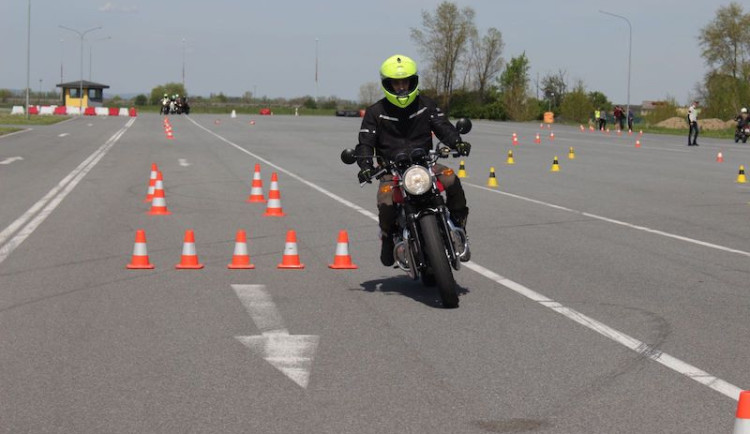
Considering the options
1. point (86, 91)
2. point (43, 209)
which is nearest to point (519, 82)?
point (86, 91)

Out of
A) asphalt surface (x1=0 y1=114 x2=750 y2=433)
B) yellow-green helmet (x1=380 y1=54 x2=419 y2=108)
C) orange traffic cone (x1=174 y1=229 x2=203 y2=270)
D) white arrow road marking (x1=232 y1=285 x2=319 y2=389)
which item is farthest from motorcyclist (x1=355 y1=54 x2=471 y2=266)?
orange traffic cone (x1=174 y1=229 x2=203 y2=270)

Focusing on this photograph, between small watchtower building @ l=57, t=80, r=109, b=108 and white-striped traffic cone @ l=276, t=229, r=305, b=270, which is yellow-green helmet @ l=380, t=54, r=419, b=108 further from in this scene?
small watchtower building @ l=57, t=80, r=109, b=108

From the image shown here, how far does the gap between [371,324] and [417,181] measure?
48.8 inches

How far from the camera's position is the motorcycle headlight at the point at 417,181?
9188 mm

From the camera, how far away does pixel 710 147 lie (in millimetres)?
48031

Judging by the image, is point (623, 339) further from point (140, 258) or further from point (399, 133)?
point (140, 258)

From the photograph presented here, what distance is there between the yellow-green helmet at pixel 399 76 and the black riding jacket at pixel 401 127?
13cm

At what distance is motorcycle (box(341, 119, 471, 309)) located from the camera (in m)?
9.20

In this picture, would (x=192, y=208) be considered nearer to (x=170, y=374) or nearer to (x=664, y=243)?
(x=664, y=243)

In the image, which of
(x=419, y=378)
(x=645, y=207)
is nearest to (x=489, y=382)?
(x=419, y=378)

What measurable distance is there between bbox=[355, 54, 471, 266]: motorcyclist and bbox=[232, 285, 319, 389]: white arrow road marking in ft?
3.97

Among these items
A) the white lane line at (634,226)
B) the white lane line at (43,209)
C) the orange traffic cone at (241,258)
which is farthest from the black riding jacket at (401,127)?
the white lane line at (634,226)

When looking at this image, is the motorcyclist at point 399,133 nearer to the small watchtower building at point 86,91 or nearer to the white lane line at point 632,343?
the white lane line at point 632,343

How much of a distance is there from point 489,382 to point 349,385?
76 cm
